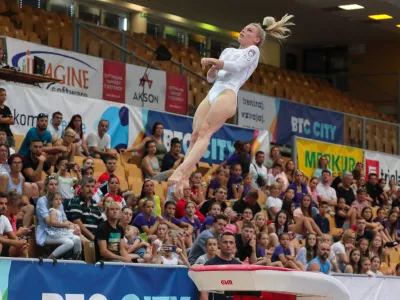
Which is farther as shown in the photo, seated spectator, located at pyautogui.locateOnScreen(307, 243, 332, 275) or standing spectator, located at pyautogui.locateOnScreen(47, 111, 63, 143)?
standing spectator, located at pyautogui.locateOnScreen(47, 111, 63, 143)

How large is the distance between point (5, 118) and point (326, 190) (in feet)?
22.3

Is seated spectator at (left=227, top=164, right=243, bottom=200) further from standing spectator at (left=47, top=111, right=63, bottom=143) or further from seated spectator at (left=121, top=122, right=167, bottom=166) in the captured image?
standing spectator at (left=47, top=111, right=63, bottom=143)

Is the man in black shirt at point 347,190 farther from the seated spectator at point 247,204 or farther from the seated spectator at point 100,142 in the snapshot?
the seated spectator at point 100,142

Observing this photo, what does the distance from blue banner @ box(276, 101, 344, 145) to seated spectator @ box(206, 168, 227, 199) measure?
3756mm

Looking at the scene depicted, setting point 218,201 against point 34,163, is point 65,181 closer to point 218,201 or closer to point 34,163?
point 34,163

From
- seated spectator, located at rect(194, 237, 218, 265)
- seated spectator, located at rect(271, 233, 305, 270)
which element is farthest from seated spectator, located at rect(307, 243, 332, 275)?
seated spectator, located at rect(194, 237, 218, 265)

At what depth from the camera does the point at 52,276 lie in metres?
9.38

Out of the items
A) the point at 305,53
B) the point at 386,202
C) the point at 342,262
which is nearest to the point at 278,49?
the point at 305,53

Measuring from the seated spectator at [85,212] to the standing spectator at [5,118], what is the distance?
1.83 m

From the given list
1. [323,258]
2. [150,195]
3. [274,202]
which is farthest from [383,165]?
[150,195]

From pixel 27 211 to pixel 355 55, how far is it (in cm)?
1947

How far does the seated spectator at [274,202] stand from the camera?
1518 cm

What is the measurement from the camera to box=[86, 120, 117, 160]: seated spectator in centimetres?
1437

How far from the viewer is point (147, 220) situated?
12422 mm
